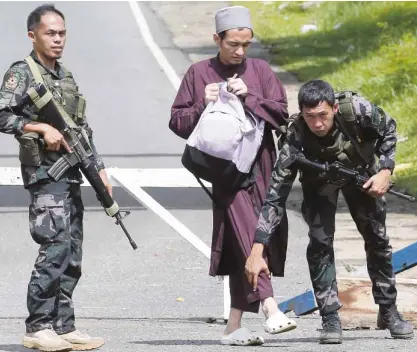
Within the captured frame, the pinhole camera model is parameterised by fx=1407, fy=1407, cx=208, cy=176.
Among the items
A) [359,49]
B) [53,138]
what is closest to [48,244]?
[53,138]

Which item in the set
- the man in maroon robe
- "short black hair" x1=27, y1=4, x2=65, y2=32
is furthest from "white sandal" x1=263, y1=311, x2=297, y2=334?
"short black hair" x1=27, y1=4, x2=65, y2=32

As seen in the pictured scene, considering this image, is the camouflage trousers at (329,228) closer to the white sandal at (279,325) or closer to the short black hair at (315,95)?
the white sandal at (279,325)

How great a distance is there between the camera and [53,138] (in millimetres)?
7406

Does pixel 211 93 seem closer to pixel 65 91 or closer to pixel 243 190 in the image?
pixel 243 190

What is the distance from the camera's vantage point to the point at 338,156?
779 centimetres

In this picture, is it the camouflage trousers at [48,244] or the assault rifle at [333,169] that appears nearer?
the camouflage trousers at [48,244]

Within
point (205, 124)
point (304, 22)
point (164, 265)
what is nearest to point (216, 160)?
point (205, 124)

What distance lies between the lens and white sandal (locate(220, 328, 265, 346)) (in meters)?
7.81

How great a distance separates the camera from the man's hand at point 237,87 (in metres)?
7.75

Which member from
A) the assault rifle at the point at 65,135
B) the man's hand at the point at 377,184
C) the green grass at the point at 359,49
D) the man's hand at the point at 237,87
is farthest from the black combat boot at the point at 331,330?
the green grass at the point at 359,49

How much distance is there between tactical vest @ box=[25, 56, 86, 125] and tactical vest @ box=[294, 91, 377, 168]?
1.20m

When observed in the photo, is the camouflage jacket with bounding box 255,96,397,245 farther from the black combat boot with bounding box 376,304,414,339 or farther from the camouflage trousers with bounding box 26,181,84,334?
the camouflage trousers with bounding box 26,181,84,334

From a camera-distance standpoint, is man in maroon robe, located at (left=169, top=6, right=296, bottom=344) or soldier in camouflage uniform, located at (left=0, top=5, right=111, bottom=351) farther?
man in maroon robe, located at (left=169, top=6, right=296, bottom=344)

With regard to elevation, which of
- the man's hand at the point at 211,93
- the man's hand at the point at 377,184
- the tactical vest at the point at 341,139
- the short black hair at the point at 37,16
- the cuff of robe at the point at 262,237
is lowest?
the cuff of robe at the point at 262,237
